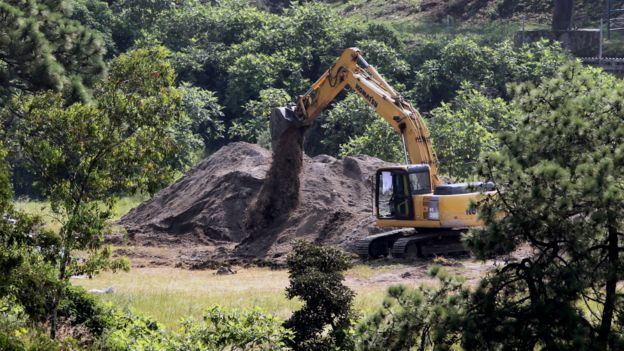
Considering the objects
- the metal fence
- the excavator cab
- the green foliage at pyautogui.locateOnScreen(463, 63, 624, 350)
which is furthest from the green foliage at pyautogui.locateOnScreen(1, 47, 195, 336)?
the metal fence

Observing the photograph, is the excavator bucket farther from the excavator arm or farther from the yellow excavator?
the yellow excavator

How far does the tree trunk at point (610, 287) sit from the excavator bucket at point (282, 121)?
19035 mm

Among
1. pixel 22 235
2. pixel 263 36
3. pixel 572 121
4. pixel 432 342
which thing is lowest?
pixel 432 342

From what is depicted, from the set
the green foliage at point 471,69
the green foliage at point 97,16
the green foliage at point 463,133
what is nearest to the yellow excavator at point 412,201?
the green foliage at point 463,133

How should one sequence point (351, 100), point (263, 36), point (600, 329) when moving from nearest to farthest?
1. point (600, 329)
2. point (351, 100)
3. point (263, 36)

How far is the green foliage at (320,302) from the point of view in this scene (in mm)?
16359

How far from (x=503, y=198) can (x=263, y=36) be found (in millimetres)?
41243

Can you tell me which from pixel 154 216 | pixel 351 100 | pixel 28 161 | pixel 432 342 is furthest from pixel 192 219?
pixel 432 342

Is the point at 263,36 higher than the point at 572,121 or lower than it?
higher

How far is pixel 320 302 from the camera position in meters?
16.6

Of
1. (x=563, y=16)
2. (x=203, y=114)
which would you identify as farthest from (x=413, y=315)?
(x=563, y=16)

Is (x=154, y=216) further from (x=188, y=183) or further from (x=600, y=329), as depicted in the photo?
(x=600, y=329)

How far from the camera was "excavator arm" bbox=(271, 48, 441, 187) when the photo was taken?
28594 mm

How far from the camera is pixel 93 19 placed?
5547 centimetres
